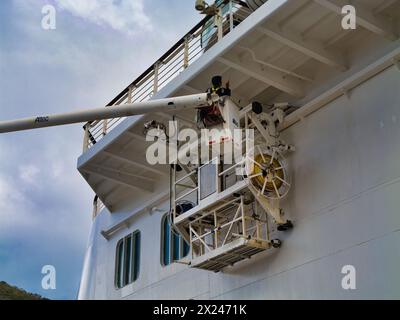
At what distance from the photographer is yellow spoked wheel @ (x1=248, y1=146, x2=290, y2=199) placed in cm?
1147

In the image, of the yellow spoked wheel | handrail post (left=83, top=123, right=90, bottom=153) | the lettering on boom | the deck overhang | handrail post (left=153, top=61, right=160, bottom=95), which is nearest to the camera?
the deck overhang

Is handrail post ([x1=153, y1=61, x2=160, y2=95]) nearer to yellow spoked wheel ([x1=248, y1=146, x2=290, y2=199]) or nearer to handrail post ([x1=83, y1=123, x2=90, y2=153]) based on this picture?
handrail post ([x1=83, y1=123, x2=90, y2=153])

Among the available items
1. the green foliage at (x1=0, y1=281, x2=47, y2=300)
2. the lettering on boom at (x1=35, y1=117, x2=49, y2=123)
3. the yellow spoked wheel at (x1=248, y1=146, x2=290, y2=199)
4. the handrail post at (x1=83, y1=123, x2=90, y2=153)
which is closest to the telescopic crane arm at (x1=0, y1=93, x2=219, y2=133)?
the lettering on boom at (x1=35, y1=117, x2=49, y2=123)

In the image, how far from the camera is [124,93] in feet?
55.0

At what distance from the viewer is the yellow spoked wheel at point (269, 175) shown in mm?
11469

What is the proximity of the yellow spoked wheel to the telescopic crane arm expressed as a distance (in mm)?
1363

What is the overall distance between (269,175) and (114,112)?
3.17 metres

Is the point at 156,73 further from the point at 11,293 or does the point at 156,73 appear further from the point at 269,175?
the point at 11,293

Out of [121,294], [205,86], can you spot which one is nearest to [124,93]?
[205,86]

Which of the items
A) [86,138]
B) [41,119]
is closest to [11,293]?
[86,138]
